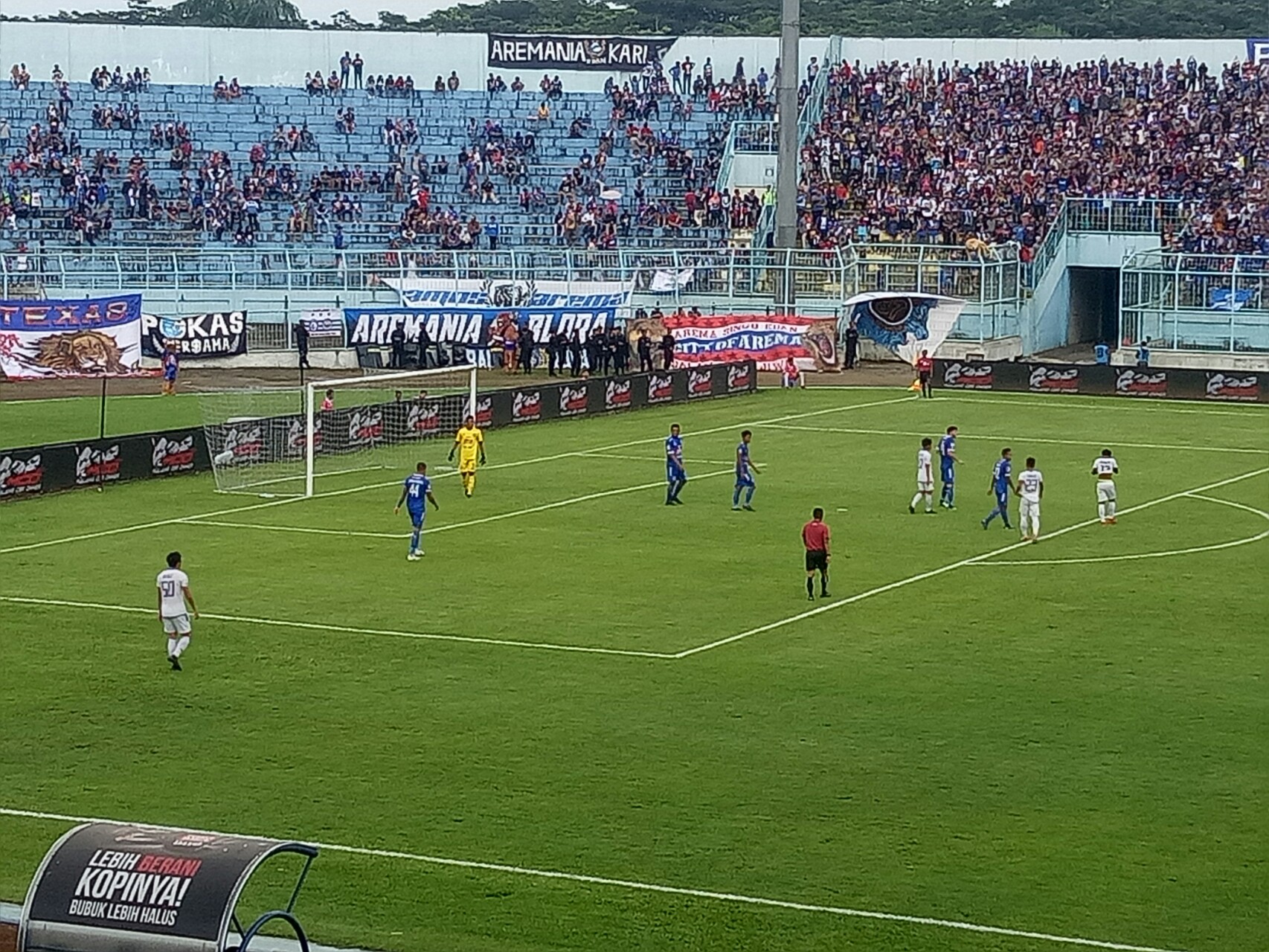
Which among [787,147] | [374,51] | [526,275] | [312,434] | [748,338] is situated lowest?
[312,434]

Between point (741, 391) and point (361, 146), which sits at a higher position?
point (361, 146)

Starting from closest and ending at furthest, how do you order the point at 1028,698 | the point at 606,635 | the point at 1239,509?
the point at 1028,698, the point at 606,635, the point at 1239,509

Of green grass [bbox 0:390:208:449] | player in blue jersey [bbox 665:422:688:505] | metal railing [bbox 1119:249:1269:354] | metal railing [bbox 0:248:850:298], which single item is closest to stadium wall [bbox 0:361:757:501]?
green grass [bbox 0:390:208:449]

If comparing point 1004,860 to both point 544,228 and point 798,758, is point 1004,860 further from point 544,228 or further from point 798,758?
point 544,228

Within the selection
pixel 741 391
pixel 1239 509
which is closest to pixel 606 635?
pixel 1239 509

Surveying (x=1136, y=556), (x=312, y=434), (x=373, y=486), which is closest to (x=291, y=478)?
(x=312, y=434)

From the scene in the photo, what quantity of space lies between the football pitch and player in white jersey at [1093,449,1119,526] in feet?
3.04

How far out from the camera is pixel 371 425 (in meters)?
47.3

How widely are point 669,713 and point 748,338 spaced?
1782 inches

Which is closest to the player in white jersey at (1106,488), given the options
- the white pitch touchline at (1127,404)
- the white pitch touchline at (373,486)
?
the white pitch touchline at (373,486)

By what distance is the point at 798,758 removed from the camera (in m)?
21.1

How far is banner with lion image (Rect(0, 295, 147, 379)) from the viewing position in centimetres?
5953

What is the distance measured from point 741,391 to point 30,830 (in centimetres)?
4588

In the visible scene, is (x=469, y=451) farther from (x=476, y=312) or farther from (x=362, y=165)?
(x=362, y=165)
